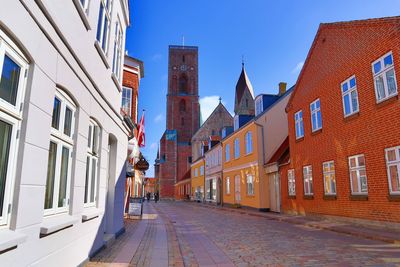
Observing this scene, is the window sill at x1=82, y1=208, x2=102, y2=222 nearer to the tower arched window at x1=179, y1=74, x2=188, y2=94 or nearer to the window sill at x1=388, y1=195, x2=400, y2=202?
the window sill at x1=388, y1=195, x2=400, y2=202

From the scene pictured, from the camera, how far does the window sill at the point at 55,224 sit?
3934mm

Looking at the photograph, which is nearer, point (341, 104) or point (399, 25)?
point (399, 25)

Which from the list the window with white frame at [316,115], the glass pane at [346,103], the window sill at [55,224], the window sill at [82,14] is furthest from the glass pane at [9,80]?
the window with white frame at [316,115]

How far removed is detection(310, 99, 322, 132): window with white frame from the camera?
16125mm

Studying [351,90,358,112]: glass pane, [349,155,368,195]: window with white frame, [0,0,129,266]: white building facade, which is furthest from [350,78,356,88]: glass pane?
[0,0,129,266]: white building facade

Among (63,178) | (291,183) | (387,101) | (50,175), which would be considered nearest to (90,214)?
(63,178)

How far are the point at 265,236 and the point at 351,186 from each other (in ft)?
16.8

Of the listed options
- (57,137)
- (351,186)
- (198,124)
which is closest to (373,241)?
(351,186)

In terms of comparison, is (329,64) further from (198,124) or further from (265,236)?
(198,124)

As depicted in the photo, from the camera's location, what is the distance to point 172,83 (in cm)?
6619

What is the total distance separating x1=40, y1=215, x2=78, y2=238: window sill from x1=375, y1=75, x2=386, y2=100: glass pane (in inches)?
432

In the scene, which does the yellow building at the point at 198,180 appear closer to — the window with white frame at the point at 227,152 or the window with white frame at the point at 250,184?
the window with white frame at the point at 227,152

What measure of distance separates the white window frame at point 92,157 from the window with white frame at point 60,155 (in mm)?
1168

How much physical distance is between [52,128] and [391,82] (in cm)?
1103
